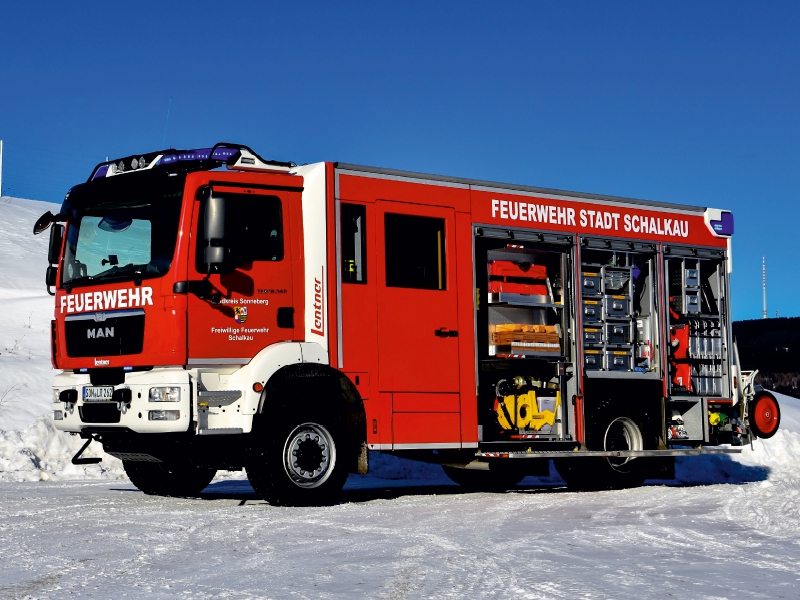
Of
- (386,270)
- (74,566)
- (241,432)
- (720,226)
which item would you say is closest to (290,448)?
(241,432)

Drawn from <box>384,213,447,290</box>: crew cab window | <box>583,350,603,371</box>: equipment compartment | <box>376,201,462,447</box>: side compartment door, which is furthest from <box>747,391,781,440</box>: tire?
<box>384,213,447,290</box>: crew cab window

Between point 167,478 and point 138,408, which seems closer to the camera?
point 138,408

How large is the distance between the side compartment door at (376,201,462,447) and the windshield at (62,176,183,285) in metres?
2.31

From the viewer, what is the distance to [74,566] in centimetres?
752

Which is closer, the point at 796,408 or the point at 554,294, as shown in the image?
the point at 554,294

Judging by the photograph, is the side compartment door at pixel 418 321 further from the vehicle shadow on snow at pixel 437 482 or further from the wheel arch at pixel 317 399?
the vehicle shadow on snow at pixel 437 482

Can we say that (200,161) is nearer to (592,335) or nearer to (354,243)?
(354,243)

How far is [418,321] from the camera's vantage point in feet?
42.2

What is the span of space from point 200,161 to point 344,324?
2.17 metres

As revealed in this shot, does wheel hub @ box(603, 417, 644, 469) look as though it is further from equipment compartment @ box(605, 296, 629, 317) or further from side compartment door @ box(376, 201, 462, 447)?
side compartment door @ box(376, 201, 462, 447)

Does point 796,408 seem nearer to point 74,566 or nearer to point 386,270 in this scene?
point 386,270

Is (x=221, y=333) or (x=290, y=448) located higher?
(x=221, y=333)

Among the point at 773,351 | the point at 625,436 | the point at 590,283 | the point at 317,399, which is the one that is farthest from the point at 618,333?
the point at 773,351

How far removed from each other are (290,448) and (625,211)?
239 inches
